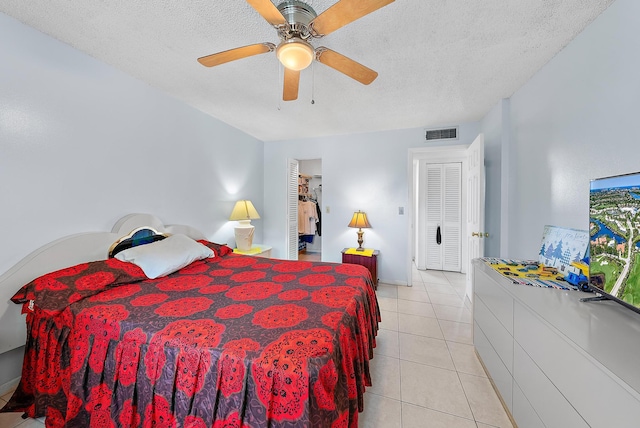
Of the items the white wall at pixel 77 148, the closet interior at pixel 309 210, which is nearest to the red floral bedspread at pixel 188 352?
the white wall at pixel 77 148

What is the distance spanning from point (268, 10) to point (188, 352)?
163 centimetres

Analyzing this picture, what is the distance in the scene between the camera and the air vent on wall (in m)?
3.43

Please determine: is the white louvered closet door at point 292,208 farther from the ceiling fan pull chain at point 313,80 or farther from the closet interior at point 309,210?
the ceiling fan pull chain at point 313,80

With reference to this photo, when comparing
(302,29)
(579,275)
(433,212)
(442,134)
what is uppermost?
(442,134)

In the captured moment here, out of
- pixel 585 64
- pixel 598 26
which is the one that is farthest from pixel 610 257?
pixel 598 26

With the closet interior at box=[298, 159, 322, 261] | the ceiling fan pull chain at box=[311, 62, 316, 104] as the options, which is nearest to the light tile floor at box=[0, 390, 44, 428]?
the ceiling fan pull chain at box=[311, 62, 316, 104]

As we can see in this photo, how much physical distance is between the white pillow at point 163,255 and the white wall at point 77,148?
40cm

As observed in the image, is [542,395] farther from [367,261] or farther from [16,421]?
[16,421]

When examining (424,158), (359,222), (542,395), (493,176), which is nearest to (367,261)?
(359,222)

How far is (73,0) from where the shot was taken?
1.39m

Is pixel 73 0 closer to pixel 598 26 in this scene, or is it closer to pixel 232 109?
pixel 232 109

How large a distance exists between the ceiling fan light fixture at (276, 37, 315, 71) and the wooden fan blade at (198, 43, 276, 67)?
12cm

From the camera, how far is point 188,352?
3.43ft

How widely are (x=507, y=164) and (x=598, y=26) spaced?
127cm
